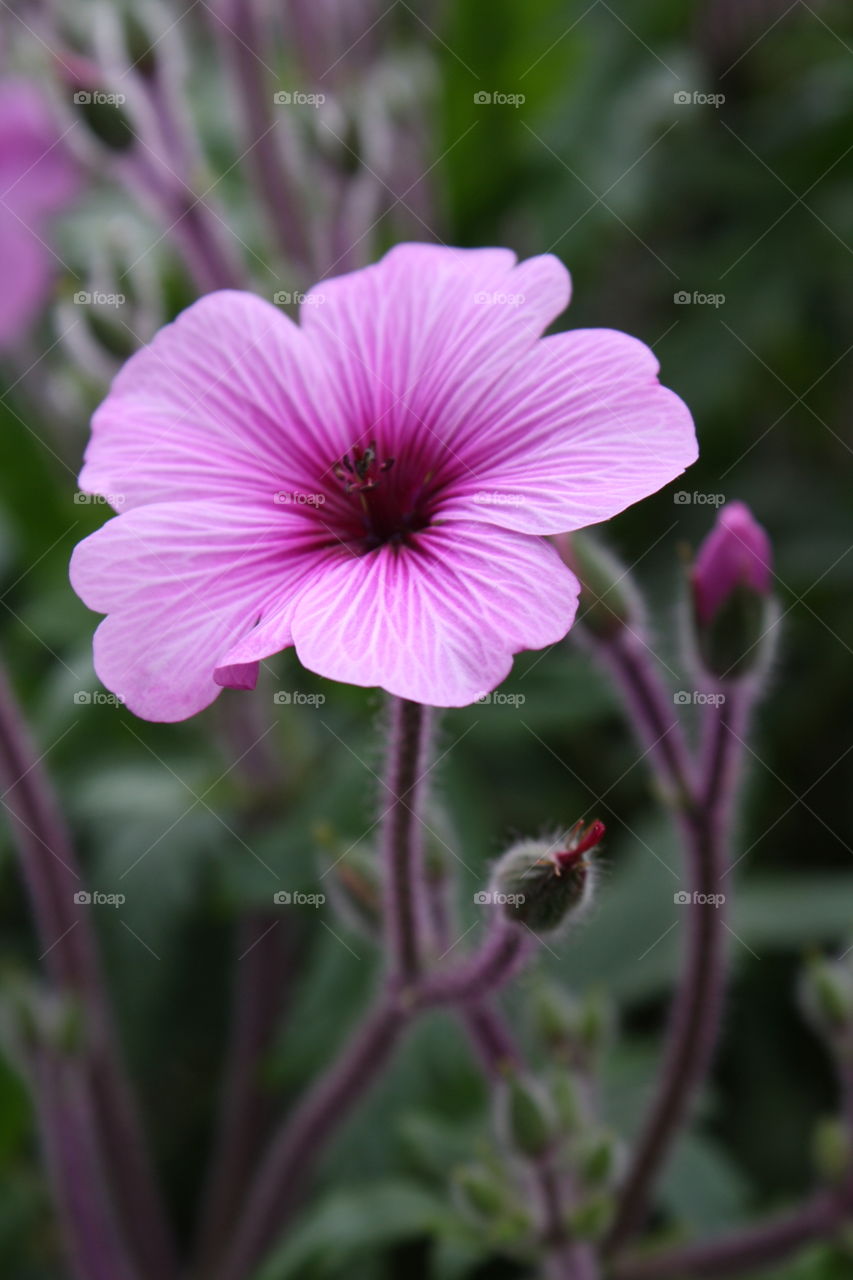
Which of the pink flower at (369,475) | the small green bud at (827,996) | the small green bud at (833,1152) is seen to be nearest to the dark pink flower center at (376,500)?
the pink flower at (369,475)

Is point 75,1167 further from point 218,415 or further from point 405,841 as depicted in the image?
point 218,415

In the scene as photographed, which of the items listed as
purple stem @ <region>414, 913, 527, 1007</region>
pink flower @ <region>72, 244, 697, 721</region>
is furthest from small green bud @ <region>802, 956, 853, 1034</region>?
pink flower @ <region>72, 244, 697, 721</region>

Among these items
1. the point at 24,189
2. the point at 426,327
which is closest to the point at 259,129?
the point at 24,189

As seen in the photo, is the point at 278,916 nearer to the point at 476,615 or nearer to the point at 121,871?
the point at 121,871

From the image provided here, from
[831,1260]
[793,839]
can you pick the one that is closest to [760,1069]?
[793,839]

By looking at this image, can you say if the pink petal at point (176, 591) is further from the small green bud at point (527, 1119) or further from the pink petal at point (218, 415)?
the small green bud at point (527, 1119)

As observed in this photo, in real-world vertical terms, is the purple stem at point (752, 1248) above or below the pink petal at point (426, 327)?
below
